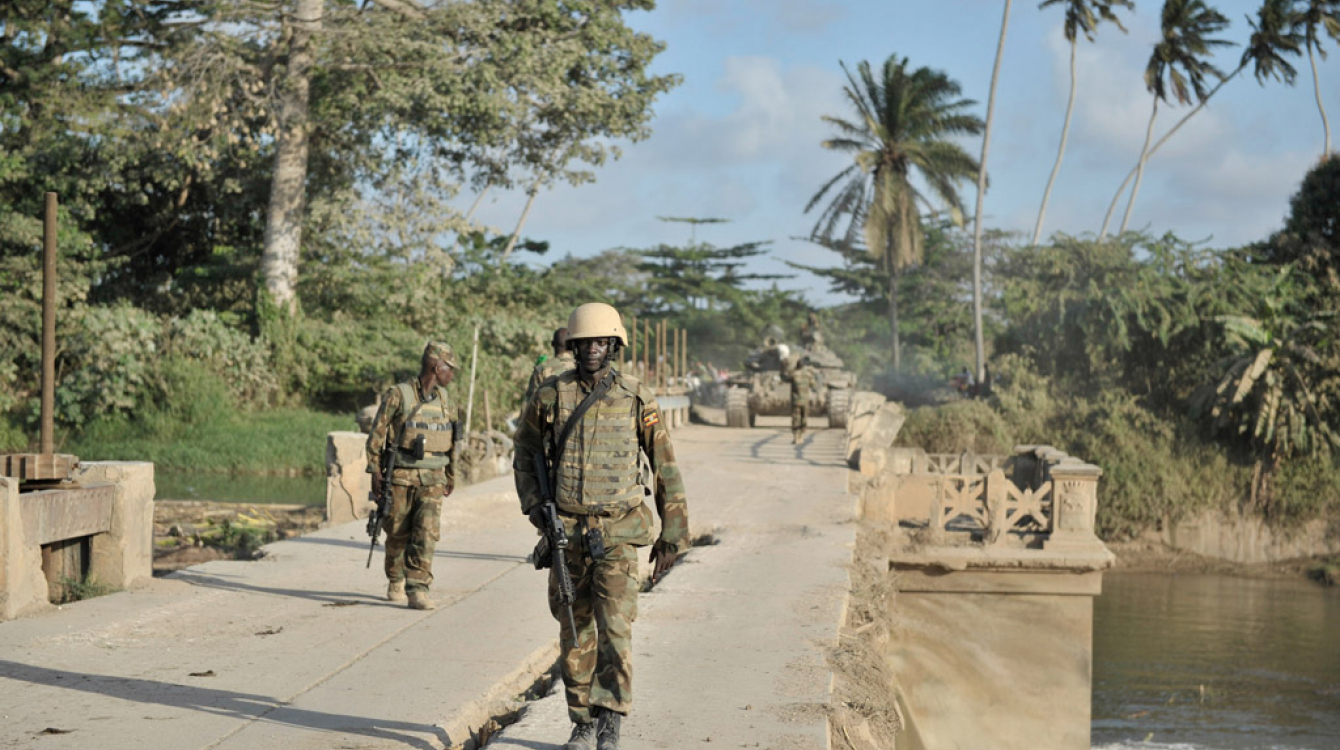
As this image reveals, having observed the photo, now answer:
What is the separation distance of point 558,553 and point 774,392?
997 inches

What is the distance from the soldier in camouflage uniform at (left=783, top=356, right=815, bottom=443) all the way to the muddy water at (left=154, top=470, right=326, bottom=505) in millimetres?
7854

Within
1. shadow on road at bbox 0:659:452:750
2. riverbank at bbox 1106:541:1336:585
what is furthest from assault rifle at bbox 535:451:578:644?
riverbank at bbox 1106:541:1336:585

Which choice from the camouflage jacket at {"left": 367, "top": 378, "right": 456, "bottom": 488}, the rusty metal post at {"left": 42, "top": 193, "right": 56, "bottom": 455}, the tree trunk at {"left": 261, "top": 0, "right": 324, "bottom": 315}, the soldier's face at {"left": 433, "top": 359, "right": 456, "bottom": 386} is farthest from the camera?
the tree trunk at {"left": 261, "top": 0, "right": 324, "bottom": 315}

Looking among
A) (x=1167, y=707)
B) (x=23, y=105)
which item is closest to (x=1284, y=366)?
(x=1167, y=707)

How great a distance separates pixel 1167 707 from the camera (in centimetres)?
2197

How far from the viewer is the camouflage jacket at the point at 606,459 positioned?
5.32 metres

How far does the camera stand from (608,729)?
17.2ft

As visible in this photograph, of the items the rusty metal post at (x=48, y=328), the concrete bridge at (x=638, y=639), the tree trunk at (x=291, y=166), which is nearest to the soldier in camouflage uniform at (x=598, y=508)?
the concrete bridge at (x=638, y=639)

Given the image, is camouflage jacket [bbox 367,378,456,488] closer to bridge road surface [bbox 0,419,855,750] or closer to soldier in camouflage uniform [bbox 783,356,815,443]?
bridge road surface [bbox 0,419,855,750]

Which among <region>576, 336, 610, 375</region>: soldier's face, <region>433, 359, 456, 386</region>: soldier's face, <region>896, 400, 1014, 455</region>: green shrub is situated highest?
<region>576, 336, 610, 375</region>: soldier's face

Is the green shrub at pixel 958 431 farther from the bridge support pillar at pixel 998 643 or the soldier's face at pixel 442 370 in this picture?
the soldier's face at pixel 442 370

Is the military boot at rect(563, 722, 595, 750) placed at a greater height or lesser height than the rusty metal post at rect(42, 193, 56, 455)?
lesser

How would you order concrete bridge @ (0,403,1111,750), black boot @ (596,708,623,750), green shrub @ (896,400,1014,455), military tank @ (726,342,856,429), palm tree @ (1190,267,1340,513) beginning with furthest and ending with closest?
green shrub @ (896,400,1014,455), military tank @ (726,342,856,429), palm tree @ (1190,267,1340,513), concrete bridge @ (0,403,1111,750), black boot @ (596,708,623,750)

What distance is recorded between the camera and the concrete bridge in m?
5.89
